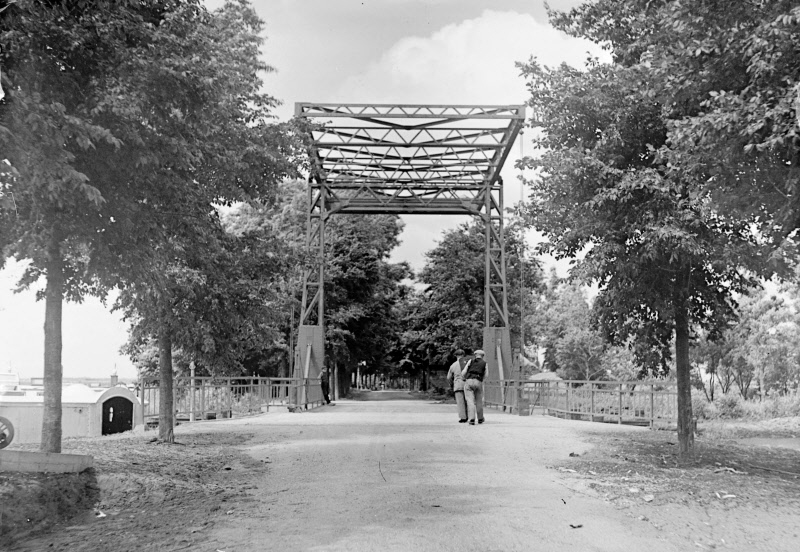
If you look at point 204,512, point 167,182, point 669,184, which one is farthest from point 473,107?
point 204,512

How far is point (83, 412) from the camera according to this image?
21.2 meters

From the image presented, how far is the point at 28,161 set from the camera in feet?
24.3

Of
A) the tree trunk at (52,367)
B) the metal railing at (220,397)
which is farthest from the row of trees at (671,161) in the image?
the metal railing at (220,397)

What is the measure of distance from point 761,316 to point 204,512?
106ft

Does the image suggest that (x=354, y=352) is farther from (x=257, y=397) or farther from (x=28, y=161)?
(x=28, y=161)

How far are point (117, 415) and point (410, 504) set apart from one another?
15453mm

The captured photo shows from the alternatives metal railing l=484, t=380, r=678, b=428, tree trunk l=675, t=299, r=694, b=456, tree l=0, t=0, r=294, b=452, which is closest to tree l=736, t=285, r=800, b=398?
metal railing l=484, t=380, r=678, b=428

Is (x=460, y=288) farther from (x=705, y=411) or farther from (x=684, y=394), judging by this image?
(x=684, y=394)

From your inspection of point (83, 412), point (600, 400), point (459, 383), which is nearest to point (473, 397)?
point (459, 383)

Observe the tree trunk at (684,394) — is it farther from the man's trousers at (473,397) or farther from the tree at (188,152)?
the man's trousers at (473,397)

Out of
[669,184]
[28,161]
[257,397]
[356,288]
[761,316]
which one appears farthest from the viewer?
[356,288]

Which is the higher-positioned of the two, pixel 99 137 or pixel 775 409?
pixel 99 137

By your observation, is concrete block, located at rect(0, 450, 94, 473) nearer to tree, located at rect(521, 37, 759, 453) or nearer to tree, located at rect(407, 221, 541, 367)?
tree, located at rect(521, 37, 759, 453)

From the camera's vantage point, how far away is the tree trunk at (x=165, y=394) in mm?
15461
